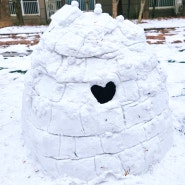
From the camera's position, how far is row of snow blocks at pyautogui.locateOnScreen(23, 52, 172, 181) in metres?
3.10

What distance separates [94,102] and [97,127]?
0.90ft

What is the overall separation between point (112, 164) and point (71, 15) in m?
1.79

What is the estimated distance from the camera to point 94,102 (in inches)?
123

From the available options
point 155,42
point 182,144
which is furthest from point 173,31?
point 182,144

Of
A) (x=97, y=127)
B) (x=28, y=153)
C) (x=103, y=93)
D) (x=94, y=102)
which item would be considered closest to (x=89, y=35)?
(x=94, y=102)

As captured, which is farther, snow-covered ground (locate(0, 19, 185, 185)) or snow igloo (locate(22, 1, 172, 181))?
snow-covered ground (locate(0, 19, 185, 185))

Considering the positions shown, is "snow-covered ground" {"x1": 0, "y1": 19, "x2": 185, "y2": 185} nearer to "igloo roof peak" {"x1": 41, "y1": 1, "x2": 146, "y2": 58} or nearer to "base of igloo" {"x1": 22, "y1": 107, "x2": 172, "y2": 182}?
"base of igloo" {"x1": 22, "y1": 107, "x2": 172, "y2": 182}

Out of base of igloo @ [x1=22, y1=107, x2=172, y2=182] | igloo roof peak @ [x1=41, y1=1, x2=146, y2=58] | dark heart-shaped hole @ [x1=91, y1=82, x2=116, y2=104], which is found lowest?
base of igloo @ [x1=22, y1=107, x2=172, y2=182]

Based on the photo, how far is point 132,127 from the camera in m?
3.21


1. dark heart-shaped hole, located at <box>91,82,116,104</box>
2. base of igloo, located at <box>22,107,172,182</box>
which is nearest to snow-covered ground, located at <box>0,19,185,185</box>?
base of igloo, located at <box>22,107,172,182</box>

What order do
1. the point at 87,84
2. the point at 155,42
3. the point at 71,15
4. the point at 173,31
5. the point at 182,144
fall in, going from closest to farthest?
the point at 87,84
the point at 71,15
the point at 182,144
the point at 155,42
the point at 173,31

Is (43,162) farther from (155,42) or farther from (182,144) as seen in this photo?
(155,42)

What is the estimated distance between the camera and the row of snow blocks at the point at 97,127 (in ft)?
10.2

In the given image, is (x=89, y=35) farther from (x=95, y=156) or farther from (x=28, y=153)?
(x=28, y=153)
